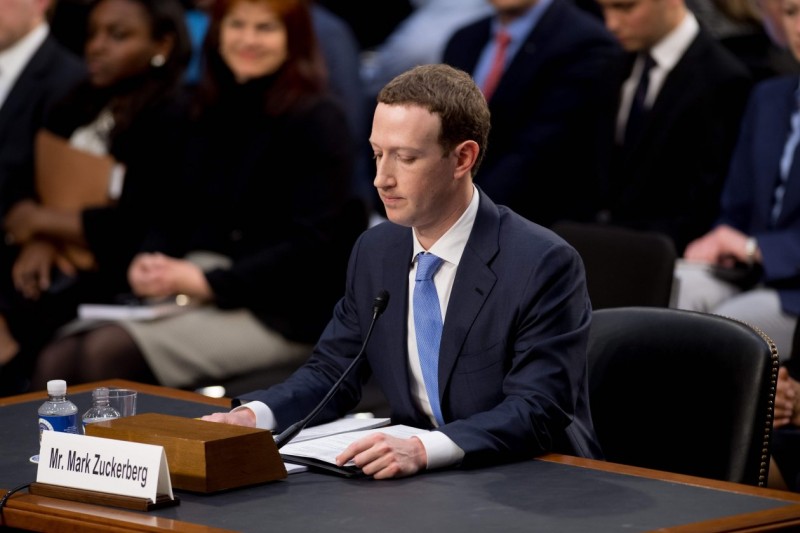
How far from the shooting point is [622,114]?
5340mm

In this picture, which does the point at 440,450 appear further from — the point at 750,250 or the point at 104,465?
the point at 750,250

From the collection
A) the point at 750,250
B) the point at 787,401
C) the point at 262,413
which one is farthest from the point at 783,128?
the point at 262,413

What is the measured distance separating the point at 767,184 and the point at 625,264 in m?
→ 0.89

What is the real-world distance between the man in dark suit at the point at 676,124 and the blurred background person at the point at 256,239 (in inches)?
40.1

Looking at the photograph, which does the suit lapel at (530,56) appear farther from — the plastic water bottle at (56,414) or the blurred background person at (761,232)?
the plastic water bottle at (56,414)

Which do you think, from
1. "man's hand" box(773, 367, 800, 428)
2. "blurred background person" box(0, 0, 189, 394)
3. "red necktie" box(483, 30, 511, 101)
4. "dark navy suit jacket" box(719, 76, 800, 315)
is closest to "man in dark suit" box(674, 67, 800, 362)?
"dark navy suit jacket" box(719, 76, 800, 315)

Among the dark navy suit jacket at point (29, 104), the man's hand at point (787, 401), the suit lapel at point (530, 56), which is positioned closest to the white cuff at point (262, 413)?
the man's hand at point (787, 401)

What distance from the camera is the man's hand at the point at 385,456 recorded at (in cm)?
258

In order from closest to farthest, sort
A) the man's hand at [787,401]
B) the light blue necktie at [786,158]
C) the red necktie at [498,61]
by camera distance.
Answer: the man's hand at [787,401]
the light blue necktie at [786,158]
the red necktie at [498,61]

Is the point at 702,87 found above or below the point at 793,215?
above

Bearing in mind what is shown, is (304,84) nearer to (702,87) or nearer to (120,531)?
(702,87)

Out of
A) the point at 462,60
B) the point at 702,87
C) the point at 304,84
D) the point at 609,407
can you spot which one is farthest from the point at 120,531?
the point at 462,60

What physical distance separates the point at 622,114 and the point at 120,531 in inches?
134

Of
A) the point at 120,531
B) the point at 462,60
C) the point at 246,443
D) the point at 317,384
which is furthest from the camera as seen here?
the point at 462,60
